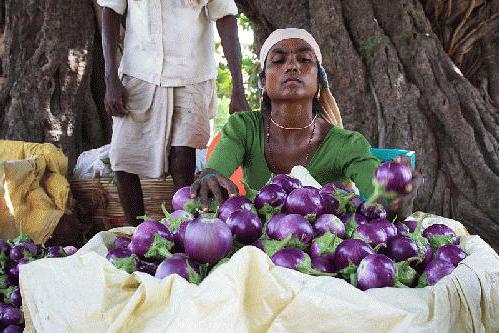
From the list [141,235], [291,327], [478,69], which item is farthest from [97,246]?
[478,69]

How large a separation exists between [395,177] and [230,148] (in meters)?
1.00

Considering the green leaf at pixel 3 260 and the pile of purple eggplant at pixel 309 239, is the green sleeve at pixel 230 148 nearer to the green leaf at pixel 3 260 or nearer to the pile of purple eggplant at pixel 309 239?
the pile of purple eggplant at pixel 309 239

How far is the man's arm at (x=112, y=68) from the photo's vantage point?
2.87 metres

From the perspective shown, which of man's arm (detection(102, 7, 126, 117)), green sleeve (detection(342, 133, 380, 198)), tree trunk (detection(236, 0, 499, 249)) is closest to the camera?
green sleeve (detection(342, 133, 380, 198))

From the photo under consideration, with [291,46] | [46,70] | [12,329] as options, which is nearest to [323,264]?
[12,329]

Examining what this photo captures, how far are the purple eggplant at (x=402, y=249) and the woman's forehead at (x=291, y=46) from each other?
1214 mm

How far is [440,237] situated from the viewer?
1.40 m

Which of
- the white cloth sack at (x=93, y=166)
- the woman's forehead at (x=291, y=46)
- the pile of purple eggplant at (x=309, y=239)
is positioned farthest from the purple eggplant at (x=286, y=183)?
the white cloth sack at (x=93, y=166)

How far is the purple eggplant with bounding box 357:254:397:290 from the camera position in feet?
3.50

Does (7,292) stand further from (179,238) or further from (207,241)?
(207,241)

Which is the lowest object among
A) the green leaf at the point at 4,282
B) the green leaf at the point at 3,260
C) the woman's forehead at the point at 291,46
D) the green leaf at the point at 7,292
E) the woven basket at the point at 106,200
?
the woven basket at the point at 106,200

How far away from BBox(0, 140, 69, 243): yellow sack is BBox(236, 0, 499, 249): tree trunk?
196 cm

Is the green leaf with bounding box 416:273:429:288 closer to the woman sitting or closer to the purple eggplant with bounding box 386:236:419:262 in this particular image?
the purple eggplant with bounding box 386:236:419:262

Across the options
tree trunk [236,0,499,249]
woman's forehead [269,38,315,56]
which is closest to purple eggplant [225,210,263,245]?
woman's forehead [269,38,315,56]
